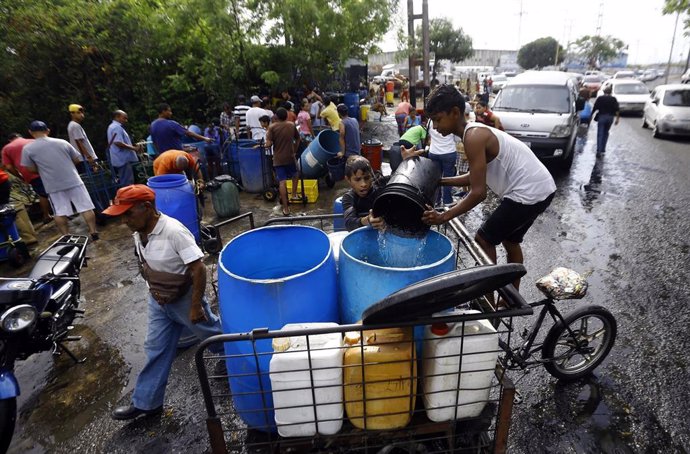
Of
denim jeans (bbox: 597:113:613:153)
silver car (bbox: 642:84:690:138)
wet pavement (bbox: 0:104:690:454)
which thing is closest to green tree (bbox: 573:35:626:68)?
silver car (bbox: 642:84:690:138)

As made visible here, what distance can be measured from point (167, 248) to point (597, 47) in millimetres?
74656

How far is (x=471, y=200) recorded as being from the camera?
2.65 m

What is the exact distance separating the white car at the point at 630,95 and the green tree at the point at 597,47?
52.5 metres

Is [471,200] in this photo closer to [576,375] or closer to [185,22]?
[576,375]

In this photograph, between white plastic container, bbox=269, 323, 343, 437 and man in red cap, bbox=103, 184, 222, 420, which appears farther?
man in red cap, bbox=103, 184, 222, 420

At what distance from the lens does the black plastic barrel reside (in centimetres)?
240

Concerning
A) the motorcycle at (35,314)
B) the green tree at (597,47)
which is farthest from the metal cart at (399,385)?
the green tree at (597,47)

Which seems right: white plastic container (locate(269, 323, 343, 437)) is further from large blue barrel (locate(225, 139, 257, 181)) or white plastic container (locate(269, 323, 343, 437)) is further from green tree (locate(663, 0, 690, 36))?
green tree (locate(663, 0, 690, 36))

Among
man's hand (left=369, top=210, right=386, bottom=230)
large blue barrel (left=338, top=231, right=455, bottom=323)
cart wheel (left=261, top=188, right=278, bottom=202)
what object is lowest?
cart wheel (left=261, top=188, right=278, bottom=202)

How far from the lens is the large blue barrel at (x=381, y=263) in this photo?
194 centimetres

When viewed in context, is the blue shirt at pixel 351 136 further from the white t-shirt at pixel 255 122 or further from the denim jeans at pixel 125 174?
the denim jeans at pixel 125 174

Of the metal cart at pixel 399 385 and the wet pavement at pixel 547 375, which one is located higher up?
the metal cart at pixel 399 385

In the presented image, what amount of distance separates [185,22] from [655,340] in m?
12.3

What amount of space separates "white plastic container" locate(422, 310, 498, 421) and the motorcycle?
284 centimetres
